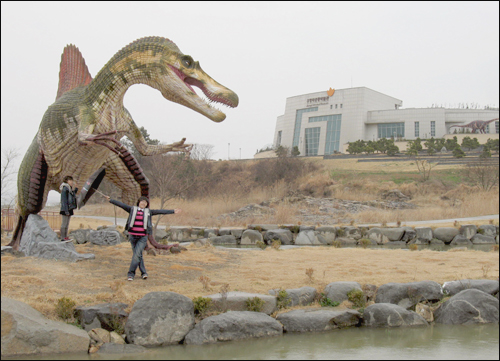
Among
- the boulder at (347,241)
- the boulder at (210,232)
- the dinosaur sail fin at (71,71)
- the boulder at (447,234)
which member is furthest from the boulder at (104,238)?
the boulder at (447,234)

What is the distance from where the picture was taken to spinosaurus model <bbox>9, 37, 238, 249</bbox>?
18.6 feet

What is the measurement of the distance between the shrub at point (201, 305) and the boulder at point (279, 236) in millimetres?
9030

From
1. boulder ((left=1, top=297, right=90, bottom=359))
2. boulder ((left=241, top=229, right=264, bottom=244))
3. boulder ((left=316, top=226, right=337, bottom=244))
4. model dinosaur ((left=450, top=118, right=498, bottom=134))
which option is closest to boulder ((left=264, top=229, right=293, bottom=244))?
boulder ((left=241, top=229, right=264, bottom=244))

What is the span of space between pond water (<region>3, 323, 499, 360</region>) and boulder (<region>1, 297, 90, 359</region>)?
0.10 m

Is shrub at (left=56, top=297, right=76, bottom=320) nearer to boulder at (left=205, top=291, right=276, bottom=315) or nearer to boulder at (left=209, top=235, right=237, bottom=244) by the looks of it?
boulder at (left=205, top=291, right=276, bottom=315)

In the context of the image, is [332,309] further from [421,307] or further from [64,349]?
[64,349]

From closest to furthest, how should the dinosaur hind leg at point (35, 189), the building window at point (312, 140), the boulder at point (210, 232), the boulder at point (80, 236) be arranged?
the dinosaur hind leg at point (35, 189)
the boulder at point (80, 236)
the boulder at point (210, 232)
the building window at point (312, 140)

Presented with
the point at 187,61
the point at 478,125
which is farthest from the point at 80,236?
the point at 478,125

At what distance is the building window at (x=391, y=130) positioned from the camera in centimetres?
4825

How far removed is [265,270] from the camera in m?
7.02

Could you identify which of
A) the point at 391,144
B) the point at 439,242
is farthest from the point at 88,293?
the point at 391,144

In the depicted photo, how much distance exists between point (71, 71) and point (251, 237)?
824 cm

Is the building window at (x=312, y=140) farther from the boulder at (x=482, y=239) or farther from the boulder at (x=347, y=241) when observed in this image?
the boulder at (x=482, y=239)

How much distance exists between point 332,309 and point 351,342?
0.74m
